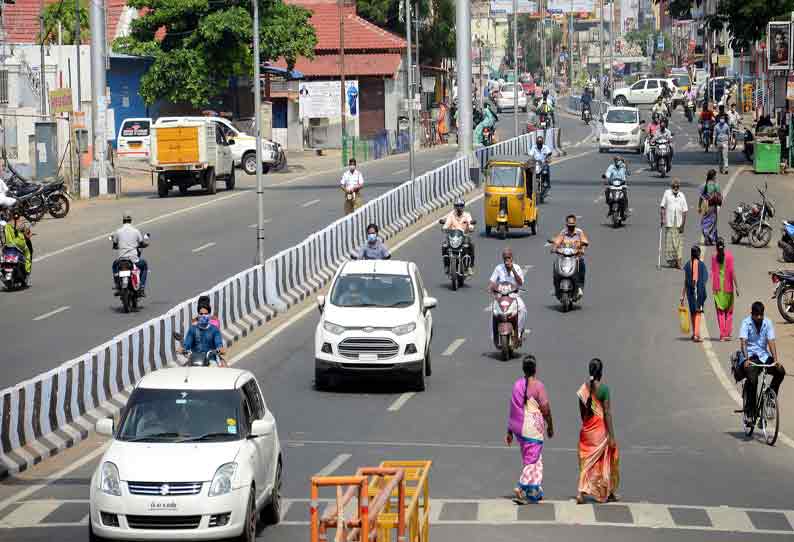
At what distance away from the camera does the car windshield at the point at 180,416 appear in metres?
14.7

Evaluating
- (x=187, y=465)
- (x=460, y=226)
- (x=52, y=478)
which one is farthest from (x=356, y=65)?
(x=187, y=465)

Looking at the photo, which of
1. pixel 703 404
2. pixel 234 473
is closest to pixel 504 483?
pixel 234 473

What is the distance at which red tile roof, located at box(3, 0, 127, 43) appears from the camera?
86000mm

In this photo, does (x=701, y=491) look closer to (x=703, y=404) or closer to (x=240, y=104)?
(x=703, y=404)

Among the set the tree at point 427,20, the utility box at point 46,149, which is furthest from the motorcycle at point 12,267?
the tree at point 427,20

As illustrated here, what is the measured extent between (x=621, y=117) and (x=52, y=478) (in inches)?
2144

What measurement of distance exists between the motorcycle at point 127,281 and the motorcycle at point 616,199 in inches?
641

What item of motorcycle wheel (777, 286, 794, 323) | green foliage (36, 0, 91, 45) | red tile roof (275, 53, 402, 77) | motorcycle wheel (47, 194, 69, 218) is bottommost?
motorcycle wheel (777, 286, 794, 323)

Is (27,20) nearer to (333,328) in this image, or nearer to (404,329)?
(333,328)

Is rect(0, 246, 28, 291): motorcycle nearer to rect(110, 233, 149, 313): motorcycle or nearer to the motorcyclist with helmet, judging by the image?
rect(110, 233, 149, 313): motorcycle

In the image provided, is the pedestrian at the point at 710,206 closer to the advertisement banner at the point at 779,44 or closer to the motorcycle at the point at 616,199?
the motorcycle at the point at 616,199

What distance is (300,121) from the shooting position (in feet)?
277

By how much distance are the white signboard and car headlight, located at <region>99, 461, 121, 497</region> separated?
68824 millimetres

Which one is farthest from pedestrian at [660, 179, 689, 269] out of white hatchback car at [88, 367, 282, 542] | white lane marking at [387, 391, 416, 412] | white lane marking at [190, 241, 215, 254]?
white hatchback car at [88, 367, 282, 542]
